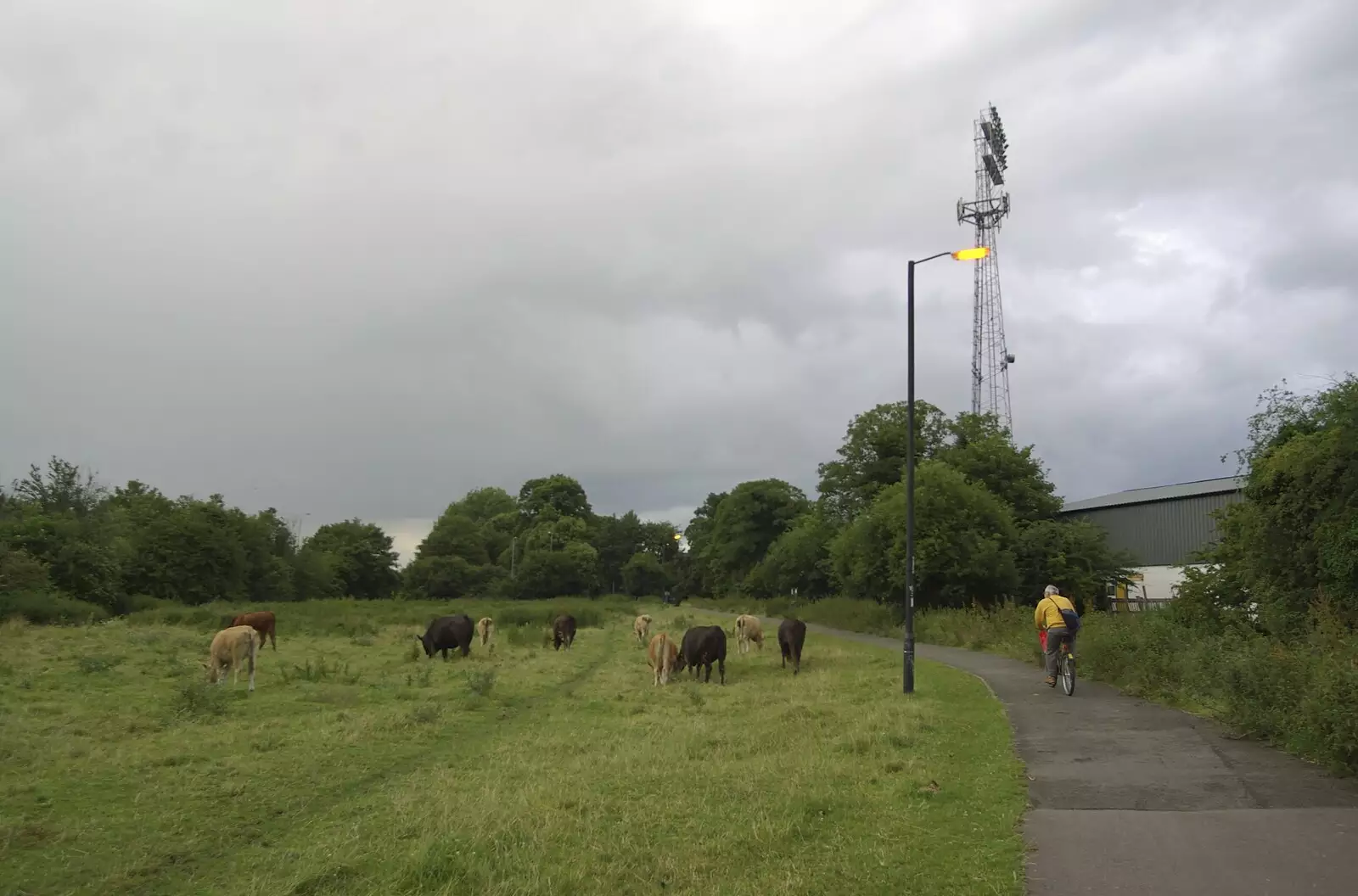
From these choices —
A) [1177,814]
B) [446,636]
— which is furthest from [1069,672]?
[446,636]

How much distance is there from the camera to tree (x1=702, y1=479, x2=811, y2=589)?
83500mm

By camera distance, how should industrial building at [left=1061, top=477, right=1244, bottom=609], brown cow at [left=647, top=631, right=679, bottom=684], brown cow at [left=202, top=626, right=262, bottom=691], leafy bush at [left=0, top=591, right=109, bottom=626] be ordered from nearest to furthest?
1. brown cow at [left=202, top=626, right=262, bottom=691]
2. brown cow at [left=647, top=631, right=679, bottom=684]
3. leafy bush at [left=0, top=591, right=109, bottom=626]
4. industrial building at [left=1061, top=477, right=1244, bottom=609]

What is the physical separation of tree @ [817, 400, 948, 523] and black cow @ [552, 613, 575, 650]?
32302 millimetres

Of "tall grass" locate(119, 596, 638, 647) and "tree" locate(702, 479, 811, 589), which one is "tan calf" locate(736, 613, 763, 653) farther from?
"tree" locate(702, 479, 811, 589)

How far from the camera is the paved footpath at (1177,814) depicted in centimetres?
657

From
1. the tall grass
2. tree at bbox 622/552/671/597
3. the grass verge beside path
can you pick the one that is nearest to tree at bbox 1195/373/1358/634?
the grass verge beside path

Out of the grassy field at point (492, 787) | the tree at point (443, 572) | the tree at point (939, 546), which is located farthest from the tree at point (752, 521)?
the grassy field at point (492, 787)

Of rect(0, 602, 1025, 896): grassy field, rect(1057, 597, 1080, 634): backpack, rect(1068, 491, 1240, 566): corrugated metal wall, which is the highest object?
rect(1068, 491, 1240, 566): corrugated metal wall

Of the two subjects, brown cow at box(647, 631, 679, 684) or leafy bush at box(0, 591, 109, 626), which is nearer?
brown cow at box(647, 631, 679, 684)

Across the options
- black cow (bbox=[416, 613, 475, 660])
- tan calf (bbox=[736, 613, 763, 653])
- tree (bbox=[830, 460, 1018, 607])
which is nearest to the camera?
black cow (bbox=[416, 613, 475, 660])

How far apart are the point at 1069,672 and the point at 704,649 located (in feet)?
26.6

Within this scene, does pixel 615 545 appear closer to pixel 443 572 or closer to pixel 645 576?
pixel 645 576

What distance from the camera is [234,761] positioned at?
448 inches

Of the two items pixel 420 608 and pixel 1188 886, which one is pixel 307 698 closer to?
pixel 1188 886
